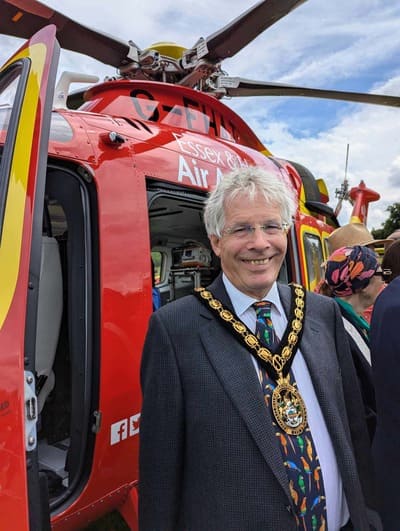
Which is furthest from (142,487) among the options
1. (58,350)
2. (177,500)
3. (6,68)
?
(6,68)

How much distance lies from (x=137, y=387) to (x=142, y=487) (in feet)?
2.58

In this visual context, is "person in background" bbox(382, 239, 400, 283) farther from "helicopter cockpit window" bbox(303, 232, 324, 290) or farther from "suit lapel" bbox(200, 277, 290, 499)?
"helicopter cockpit window" bbox(303, 232, 324, 290)

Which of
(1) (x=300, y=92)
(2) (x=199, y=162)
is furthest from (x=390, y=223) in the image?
(2) (x=199, y=162)

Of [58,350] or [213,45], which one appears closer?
[58,350]

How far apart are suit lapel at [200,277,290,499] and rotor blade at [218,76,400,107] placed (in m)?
3.81

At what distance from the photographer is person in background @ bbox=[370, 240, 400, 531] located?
1.35 m

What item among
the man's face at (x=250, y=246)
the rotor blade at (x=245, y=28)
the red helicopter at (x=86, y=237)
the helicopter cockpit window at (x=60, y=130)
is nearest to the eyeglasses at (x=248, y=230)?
the man's face at (x=250, y=246)

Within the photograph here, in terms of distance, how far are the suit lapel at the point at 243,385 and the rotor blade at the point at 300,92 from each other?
12.5 feet

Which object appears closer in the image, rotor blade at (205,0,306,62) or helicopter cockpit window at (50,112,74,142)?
helicopter cockpit window at (50,112,74,142)

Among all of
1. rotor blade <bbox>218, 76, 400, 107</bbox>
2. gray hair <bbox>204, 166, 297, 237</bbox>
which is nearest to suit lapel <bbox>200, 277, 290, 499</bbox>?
gray hair <bbox>204, 166, 297, 237</bbox>

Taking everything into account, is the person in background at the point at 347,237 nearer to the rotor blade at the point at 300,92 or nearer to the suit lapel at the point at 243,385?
the rotor blade at the point at 300,92

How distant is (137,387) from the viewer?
198cm

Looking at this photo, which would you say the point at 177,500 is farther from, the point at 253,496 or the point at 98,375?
the point at 98,375

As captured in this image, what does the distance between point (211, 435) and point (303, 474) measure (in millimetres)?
274
